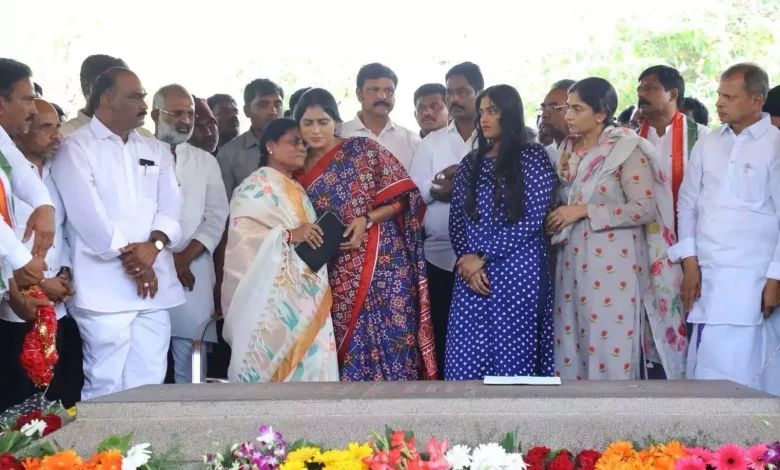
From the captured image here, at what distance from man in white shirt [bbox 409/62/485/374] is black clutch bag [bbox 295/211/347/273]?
788 millimetres

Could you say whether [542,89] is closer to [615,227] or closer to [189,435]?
[615,227]

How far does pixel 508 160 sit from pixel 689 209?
1.00 meters

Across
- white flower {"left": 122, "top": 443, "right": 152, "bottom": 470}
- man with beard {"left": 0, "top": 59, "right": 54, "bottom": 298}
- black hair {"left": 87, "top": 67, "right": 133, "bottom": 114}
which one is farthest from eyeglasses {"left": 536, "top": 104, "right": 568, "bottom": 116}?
white flower {"left": 122, "top": 443, "right": 152, "bottom": 470}

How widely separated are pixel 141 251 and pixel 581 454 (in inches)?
104

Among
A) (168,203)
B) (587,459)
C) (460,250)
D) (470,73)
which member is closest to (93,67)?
(168,203)

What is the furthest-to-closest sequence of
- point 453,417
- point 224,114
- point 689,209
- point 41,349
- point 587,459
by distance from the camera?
point 224,114, point 689,209, point 41,349, point 453,417, point 587,459

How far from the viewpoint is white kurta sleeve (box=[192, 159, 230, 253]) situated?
5.00 metres

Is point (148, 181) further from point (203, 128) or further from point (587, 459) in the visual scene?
point (587, 459)

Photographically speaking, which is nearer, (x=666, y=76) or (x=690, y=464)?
(x=690, y=464)

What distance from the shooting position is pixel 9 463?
2.36 meters

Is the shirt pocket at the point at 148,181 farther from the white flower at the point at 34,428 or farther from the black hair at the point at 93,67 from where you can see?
the white flower at the point at 34,428

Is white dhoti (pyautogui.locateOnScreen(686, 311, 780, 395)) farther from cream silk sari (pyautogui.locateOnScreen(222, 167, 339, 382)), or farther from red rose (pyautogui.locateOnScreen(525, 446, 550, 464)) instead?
red rose (pyautogui.locateOnScreen(525, 446, 550, 464))

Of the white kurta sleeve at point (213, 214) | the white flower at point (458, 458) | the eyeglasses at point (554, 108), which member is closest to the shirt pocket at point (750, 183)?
the eyeglasses at point (554, 108)

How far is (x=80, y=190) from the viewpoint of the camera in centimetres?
432
